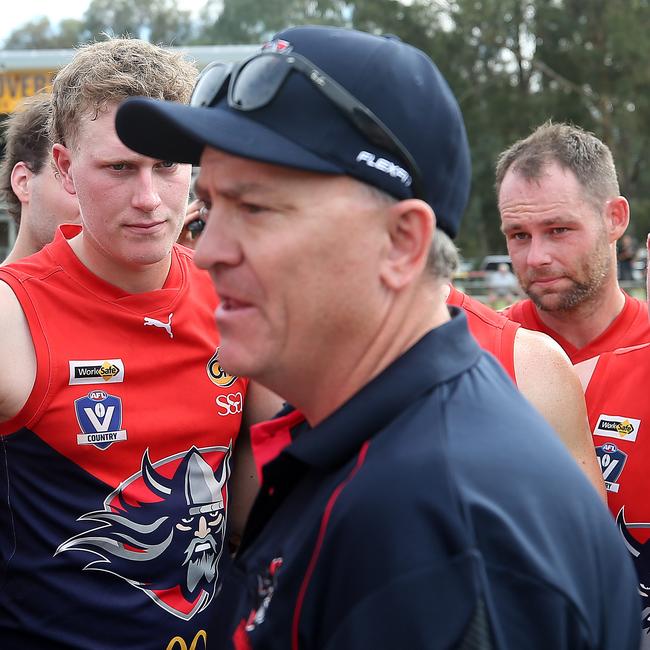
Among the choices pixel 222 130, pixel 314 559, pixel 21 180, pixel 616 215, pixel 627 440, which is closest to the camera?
pixel 314 559

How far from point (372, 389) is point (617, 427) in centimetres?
193

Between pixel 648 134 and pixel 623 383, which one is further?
pixel 648 134

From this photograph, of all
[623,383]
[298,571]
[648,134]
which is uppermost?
[298,571]

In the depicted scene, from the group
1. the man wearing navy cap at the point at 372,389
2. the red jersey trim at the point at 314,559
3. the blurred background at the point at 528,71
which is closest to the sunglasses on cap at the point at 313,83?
the man wearing navy cap at the point at 372,389

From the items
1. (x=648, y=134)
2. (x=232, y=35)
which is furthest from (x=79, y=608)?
(x=232, y=35)

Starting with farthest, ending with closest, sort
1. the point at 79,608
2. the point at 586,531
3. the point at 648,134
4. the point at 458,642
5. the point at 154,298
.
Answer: the point at 648,134
the point at 154,298
the point at 79,608
the point at 586,531
the point at 458,642

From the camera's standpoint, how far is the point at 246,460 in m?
2.93

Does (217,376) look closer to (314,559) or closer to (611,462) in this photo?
(611,462)

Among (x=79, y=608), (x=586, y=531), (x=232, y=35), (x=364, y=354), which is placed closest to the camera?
(x=586, y=531)

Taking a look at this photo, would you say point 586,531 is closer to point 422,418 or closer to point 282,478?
point 422,418

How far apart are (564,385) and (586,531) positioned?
1.43 m

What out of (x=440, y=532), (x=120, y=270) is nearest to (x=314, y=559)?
(x=440, y=532)

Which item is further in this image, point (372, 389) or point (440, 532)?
point (372, 389)

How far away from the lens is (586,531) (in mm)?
1298
